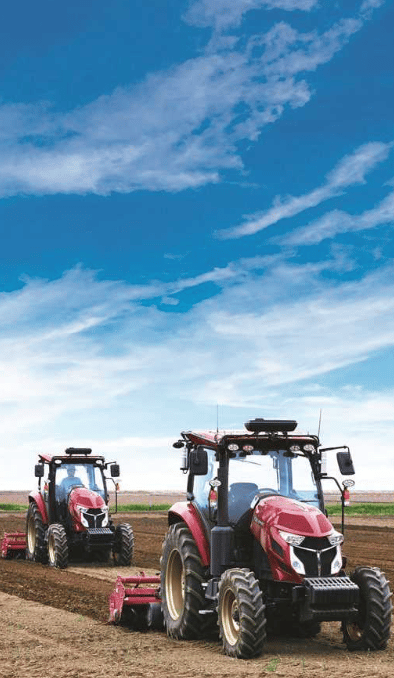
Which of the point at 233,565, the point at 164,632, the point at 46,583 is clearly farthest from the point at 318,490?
the point at 46,583

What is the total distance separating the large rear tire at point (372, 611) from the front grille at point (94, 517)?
10.7m

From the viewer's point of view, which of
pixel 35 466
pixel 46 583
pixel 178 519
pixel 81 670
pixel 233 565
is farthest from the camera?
pixel 35 466

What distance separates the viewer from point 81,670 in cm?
899

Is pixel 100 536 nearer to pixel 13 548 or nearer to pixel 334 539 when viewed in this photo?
pixel 13 548

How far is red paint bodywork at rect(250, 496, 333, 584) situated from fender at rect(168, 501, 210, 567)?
803mm

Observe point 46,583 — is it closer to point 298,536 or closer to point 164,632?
point 164,632

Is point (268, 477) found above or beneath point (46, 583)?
above

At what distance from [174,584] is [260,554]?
1.59 meters

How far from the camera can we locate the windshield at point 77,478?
20328 mm

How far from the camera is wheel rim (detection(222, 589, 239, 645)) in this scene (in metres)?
9.20

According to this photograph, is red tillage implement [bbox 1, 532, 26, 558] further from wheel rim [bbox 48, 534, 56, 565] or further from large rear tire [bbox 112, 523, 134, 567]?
large rear tire [bbox 112, 523, 134, 567]

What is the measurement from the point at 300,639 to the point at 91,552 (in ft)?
36.2

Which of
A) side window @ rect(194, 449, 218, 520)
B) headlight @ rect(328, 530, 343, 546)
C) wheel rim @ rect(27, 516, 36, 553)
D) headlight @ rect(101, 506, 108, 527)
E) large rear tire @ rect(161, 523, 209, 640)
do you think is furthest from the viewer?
wheel rim @ rect(27, 516, 36, 553)

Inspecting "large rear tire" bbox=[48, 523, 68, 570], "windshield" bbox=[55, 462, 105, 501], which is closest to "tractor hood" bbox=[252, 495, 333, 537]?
"large rear tire" bbox=[48, 523, 68, 570]
